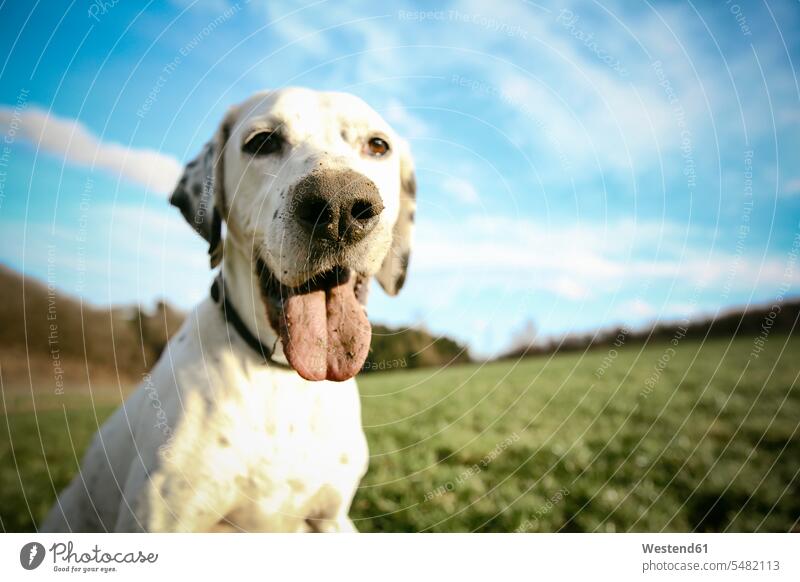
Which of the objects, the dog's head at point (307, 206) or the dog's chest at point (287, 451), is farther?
the dog's chest at point (287, 451)

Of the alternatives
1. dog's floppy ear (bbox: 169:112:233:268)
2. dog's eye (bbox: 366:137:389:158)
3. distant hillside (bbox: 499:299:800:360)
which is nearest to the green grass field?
distant hillside (bbox: 499:299:800:360)

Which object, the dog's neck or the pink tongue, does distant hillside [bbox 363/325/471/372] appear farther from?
the dog's neck

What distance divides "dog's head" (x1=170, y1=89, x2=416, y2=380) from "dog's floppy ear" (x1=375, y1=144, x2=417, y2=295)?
0.12m

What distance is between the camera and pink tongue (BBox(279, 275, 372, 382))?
2.72m

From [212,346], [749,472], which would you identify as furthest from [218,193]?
[749,472]

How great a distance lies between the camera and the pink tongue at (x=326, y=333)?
2.72 m

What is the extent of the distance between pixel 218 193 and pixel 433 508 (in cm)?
306

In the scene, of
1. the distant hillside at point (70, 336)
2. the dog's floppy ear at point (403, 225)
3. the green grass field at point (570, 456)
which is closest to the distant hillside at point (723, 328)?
the green grass field at point (570, 456)

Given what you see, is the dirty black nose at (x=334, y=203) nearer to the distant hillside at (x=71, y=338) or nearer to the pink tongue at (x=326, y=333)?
the pink tongue at (x=326, y=333)

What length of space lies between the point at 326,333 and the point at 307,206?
2.43 feet

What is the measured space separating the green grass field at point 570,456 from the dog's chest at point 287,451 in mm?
1317

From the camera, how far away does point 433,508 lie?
4.25 m

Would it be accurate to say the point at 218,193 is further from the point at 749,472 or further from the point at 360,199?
the point at 749,472

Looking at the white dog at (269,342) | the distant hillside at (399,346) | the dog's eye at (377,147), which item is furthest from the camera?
the distant hillside at (399,346)
